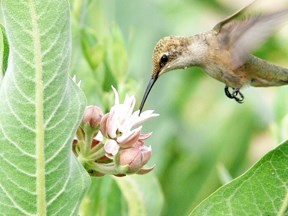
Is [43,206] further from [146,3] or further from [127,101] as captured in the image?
[146,3]

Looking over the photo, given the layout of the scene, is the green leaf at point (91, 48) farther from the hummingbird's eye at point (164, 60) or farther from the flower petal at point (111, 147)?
the flower petal at point (111, 147)

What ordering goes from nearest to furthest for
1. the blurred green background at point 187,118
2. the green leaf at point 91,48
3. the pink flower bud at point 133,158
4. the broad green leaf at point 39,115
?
the broad green leaf at point 39,115
the pink flower bud at point 133,158
the green leaf at point 91,48
the blurred green background at point 187,118

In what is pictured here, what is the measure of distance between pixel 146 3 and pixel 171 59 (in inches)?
106

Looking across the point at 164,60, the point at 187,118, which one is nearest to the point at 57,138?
the point at 164,60

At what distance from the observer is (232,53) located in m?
2.88

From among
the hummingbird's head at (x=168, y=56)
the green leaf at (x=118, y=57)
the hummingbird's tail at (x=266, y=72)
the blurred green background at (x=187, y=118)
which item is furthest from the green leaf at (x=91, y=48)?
the blurred green background at (x=187, y=118)

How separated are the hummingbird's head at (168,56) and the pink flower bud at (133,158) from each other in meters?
0.40

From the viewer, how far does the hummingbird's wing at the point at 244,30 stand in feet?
8.73

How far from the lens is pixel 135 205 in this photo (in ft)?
9.30

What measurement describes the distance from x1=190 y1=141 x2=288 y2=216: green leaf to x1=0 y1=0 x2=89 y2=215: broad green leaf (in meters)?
0.40

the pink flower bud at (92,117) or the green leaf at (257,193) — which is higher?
the pink flower bud at (92,117)

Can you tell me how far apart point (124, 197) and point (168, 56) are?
587 mm

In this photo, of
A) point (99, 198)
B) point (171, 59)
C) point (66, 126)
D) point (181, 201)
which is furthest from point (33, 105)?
point (181, 201)

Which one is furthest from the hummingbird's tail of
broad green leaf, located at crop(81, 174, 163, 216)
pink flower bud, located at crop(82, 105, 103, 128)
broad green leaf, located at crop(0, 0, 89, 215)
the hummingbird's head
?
broad green leaf, located at crop(0, 0, 89, 215)
